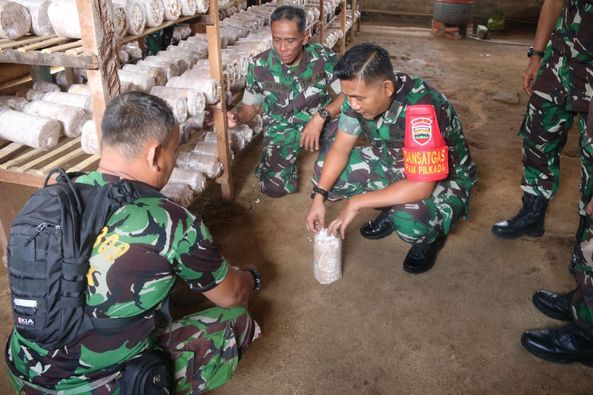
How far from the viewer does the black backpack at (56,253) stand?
3.79 feet

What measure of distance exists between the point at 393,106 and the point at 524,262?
3.95 ft

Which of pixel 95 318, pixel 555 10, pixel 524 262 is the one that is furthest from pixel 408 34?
pixel 95 318

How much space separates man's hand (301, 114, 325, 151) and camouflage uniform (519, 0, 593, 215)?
123 centimetres

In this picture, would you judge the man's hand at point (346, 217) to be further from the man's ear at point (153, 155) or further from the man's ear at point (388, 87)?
the man's ear at point (153, 155)

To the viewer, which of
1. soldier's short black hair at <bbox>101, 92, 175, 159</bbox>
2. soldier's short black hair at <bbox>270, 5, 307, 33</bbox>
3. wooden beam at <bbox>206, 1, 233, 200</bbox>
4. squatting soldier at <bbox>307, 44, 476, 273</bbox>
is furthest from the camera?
soldier's short black hair at <bbox>270, 5, 307, 33</bbox>

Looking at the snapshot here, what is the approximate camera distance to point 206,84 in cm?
262

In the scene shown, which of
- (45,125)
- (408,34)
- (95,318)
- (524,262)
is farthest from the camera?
(408,34)

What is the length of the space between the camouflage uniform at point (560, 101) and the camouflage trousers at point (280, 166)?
134 cm

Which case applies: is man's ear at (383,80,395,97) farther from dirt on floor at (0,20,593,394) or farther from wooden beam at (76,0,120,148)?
wooden beam at (76,0,120,148)

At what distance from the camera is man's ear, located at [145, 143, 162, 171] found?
1.32 metres

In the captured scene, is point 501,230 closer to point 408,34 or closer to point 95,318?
point 95,318

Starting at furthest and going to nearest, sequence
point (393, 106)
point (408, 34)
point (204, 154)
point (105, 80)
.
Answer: point (408, 34)
point (204, 154)
point (393, 106)
point (105, 80)

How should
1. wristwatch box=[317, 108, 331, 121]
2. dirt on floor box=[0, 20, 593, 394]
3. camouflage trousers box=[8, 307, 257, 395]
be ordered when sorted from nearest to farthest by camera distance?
camouflage trousers box=[8, 307, 257, 395] → dirt on floor box=[0, 20, 593, 394] → wristwatch box=[317, 108, 331, 121]

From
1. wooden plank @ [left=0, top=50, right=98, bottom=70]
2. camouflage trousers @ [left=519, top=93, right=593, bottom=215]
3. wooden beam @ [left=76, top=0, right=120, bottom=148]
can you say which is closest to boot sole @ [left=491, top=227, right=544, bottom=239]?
camouflage trousers @ [left=519, top=93, right=593, bottom=215]
